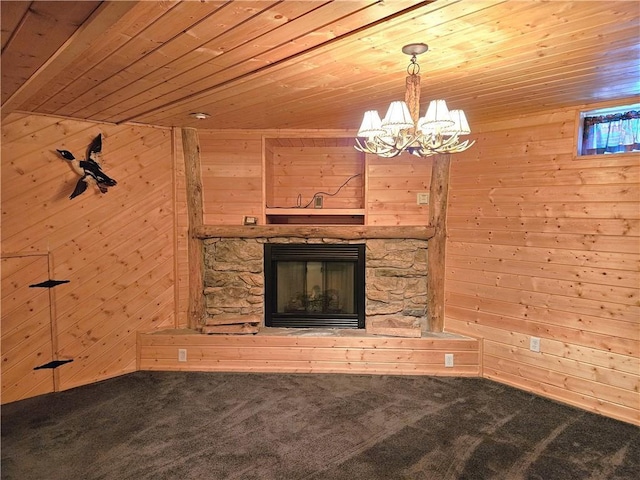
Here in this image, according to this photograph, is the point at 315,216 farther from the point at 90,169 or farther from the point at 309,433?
the point at 309,433

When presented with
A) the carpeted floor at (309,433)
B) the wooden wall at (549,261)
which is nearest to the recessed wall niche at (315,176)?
the wooden wall at (549,261)

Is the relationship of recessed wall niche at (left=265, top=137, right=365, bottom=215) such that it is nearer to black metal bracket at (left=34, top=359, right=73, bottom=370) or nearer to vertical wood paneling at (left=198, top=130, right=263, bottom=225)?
vertical wood paneling at (left=198, top=130, right=263, bottom=225)

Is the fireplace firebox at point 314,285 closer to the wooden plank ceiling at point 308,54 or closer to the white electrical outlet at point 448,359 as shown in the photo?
the white electrical outlet at point 448,359

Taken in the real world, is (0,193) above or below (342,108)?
below

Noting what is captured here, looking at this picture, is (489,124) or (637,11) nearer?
(637,11)

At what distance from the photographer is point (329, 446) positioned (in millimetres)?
2666

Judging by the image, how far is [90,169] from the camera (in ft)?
11.5

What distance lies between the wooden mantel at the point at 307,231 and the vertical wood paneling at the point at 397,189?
10cm

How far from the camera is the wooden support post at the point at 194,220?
160 inches

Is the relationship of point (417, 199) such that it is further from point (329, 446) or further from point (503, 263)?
point (329, 446)

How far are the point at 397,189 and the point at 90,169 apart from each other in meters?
2.87

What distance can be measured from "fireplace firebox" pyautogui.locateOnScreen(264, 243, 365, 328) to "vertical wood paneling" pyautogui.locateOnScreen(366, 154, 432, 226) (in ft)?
1.43

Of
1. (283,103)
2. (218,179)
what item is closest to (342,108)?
(283,103)

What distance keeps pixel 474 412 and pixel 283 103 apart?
2820 mm
